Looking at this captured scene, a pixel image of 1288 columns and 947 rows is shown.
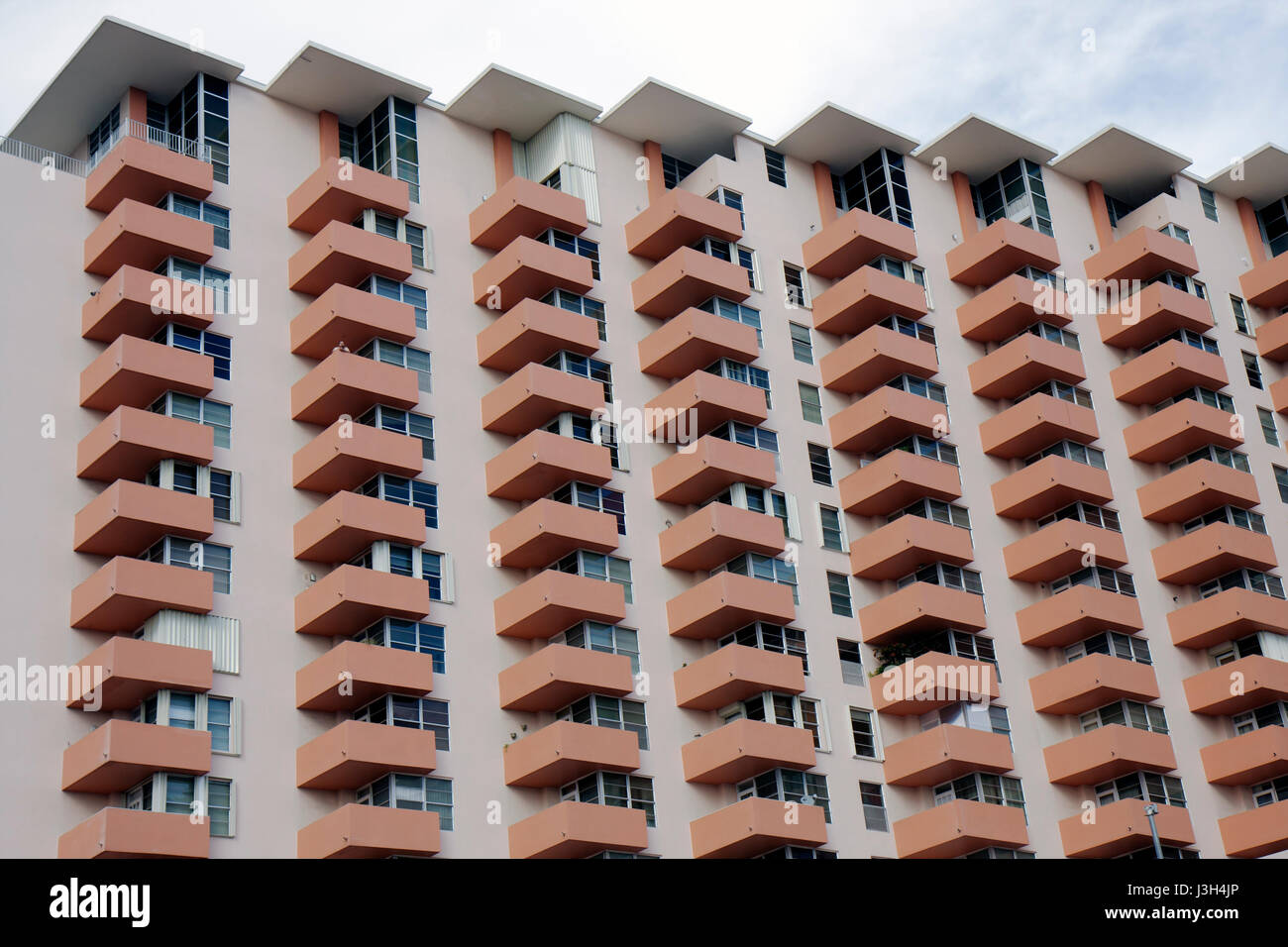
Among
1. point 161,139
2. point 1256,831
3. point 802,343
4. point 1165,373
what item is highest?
point 161,139

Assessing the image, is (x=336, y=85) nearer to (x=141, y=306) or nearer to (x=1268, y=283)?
(x=141, y=306)

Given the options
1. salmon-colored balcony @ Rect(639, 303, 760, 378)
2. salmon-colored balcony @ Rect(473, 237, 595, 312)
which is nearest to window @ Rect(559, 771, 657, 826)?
salmon-colored balcony @ Rect(639, 303, 760, 378)

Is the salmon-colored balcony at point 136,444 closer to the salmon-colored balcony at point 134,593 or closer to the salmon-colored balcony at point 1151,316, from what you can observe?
the salmon-colored balcony at point 134,593

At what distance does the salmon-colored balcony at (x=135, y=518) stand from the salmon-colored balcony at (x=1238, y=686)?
41.7 meters

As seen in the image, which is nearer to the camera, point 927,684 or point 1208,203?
point 927,684

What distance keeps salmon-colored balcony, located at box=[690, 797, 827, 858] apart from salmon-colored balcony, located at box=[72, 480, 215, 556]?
20901 mm

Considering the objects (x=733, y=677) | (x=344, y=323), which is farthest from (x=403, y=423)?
(x=733, y=677)

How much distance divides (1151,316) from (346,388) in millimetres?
39686

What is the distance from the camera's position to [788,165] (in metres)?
81.8

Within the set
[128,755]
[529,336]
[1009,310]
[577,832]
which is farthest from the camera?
[1009,310]

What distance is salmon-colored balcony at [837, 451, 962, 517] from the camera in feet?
237

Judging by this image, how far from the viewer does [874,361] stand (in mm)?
75312

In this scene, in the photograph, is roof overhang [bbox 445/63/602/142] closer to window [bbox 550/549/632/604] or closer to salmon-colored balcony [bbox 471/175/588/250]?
salmon-colored balcony [bbox 471/175/588/250]
